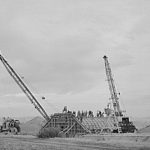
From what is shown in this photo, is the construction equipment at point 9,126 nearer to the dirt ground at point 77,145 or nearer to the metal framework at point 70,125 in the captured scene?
the metal framework at point 70,125

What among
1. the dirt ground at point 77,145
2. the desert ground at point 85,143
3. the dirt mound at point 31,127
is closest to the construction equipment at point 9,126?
the dirt mound at point 31,127

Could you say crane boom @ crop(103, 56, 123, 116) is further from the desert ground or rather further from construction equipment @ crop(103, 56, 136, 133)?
the desert ground

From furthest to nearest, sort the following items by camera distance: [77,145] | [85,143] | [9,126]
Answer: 1. [9,126]
2. [85,143]
3. [77,145]

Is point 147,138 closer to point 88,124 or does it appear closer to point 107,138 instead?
point 107,138

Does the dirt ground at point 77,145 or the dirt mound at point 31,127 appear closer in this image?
the dirt ground at point 77,145

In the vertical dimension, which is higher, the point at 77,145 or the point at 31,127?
the point at 31,127

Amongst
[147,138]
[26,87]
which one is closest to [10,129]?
[26,87]

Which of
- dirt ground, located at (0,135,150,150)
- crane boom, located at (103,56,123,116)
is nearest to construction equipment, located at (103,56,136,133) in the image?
crane boom, located at (103,56,123,116)

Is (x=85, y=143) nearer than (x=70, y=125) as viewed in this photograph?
Yes

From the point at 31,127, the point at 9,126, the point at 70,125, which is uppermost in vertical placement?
the point at 31,127

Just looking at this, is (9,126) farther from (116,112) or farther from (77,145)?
(77,145)

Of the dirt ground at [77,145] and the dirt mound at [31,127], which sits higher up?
the dirt mound at [31,127]

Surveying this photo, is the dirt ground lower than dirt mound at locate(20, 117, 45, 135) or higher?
lower

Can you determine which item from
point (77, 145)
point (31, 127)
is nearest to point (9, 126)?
point (31, 127)
